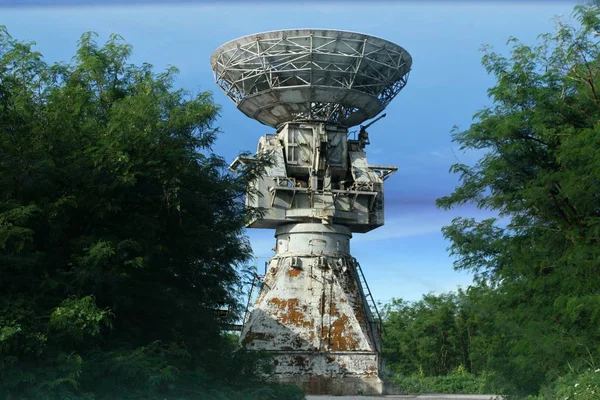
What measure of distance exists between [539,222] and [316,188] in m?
17.5

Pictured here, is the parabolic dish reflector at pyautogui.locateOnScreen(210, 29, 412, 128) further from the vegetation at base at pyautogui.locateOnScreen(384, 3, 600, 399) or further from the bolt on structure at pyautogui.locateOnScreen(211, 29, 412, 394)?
the vegetation at base at pyautogui.locateOnScreen(384, 3, 600, 399)

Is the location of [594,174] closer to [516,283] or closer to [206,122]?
[516,283]

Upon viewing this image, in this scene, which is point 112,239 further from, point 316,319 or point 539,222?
point 316,319

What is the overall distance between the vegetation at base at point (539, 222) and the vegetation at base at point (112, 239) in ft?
18.3

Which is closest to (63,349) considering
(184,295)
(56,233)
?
(56,233)

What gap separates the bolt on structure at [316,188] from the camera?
32938 mm

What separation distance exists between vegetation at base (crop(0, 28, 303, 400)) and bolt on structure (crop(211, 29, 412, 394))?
15.7 meters

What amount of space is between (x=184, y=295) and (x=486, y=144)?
27.6 feet

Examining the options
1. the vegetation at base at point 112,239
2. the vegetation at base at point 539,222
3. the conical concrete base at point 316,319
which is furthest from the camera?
the conical concrete base at point 316,319

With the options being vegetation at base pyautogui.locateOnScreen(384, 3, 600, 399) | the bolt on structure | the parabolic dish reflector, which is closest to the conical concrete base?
the bolt on structure

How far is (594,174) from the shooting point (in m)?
15.7

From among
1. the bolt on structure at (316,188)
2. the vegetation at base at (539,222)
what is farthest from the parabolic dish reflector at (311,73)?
the vegetation at base at (539,222)

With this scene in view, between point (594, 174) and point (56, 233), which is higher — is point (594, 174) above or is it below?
above

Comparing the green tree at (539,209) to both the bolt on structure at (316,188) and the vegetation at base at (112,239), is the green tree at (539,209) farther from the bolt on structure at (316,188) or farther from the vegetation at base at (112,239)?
the bolt on structure at (316,188)
